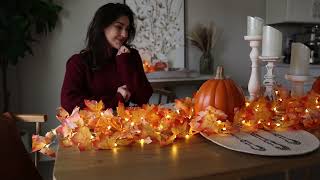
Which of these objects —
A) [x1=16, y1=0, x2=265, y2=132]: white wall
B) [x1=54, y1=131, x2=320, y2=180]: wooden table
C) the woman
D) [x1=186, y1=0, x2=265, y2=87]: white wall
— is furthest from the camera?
[x1=186, y1=0, x2=265, y2=87]: white wall

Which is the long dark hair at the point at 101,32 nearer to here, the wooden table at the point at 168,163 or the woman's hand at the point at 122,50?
the woman's hand at the point at 122,50

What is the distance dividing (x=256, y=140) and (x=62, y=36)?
2.39 m

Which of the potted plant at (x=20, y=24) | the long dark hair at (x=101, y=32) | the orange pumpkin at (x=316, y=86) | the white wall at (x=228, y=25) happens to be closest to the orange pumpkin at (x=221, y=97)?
the orange pumpkin at (x=316, y=86)

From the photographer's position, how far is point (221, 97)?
0.96 meters

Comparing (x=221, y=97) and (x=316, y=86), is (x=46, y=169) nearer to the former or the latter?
(x=221, y=97)

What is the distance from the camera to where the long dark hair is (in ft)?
5.26

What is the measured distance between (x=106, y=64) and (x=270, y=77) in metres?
0.89

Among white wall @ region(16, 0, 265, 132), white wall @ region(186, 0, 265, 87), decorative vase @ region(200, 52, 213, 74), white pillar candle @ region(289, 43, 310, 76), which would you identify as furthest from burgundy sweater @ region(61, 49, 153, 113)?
white wall @ region(186, 0, 265, 87)

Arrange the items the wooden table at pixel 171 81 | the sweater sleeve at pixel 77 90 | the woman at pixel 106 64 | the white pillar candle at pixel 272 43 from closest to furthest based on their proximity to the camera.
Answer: the white pillar candle at pixel 272 43, the sweater sleeve at pixel 77 90, the woman at pixel 106 64, the wooden table at pixel 171 81

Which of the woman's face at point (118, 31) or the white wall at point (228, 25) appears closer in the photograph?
the woman's face at point (118, 31)

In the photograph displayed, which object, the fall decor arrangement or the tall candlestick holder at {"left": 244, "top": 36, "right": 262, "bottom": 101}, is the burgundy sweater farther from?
the fall decor arrangement

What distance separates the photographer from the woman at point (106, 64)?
5.18 ft

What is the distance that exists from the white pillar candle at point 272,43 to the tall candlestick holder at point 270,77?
18 mm

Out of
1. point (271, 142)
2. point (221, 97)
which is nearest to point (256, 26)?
point (221, 97)
